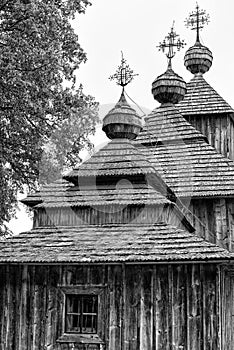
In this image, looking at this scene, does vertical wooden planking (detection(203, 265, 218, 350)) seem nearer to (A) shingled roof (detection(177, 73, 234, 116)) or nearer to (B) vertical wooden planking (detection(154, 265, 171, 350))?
(B) vertical wooden planking (detection(154, 265, 171, 350))

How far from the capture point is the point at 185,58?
2234 cm

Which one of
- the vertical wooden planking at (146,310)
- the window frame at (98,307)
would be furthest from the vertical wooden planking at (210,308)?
the window frame at (98,307)

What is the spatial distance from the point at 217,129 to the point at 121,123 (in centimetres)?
490

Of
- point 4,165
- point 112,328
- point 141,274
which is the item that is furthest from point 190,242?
point 4,165

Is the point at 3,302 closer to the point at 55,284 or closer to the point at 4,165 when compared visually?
the point at 55,284

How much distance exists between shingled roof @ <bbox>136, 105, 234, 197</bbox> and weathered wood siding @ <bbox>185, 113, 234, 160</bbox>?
983mm

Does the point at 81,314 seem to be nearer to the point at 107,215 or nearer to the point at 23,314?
the point at 23,314

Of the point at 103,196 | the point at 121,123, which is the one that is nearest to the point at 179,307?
the point at 103,196

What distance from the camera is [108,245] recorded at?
13.8 metres

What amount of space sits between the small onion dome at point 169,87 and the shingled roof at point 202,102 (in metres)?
0.49

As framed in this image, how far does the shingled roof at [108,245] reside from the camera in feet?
43.0

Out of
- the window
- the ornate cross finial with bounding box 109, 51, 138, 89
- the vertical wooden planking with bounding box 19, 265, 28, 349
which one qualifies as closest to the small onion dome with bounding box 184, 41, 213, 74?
the ornate cross finial with bounding box 109, 51, 138, 89

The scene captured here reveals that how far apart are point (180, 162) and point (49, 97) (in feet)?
17.0

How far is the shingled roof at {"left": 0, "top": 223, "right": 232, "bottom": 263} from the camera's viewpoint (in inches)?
516
